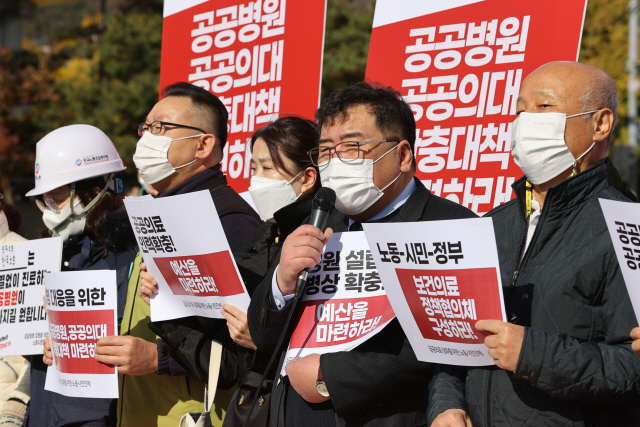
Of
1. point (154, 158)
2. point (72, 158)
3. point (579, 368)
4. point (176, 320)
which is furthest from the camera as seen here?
point (72, 158)

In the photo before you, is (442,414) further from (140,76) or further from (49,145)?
(140,76)

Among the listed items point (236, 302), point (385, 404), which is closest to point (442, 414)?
point (385, 404)

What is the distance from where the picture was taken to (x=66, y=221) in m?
4.41

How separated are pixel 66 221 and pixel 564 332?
303cm

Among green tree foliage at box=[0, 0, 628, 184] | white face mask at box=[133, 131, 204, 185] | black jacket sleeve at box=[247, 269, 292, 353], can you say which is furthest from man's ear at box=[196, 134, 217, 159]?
green tree foliage at box=[0, 0, 628, 184]

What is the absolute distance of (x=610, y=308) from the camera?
242cm

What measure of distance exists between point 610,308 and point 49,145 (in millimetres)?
3479

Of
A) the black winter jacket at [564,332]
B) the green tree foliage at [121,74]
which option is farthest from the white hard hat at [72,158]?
the green tree foliage at [121,74]

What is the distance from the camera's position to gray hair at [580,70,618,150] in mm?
2871

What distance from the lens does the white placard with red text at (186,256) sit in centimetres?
315

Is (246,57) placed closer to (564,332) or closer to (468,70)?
(468,70)

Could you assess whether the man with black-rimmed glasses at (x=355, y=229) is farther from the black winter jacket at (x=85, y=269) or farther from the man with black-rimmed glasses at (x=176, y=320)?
the black winter jacket at (x=85, y=269)

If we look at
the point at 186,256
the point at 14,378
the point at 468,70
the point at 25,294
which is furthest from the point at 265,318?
the point at 14,378

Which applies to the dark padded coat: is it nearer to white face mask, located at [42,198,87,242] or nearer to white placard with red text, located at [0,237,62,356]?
white placard with red text, located at [0,237,62,356]
